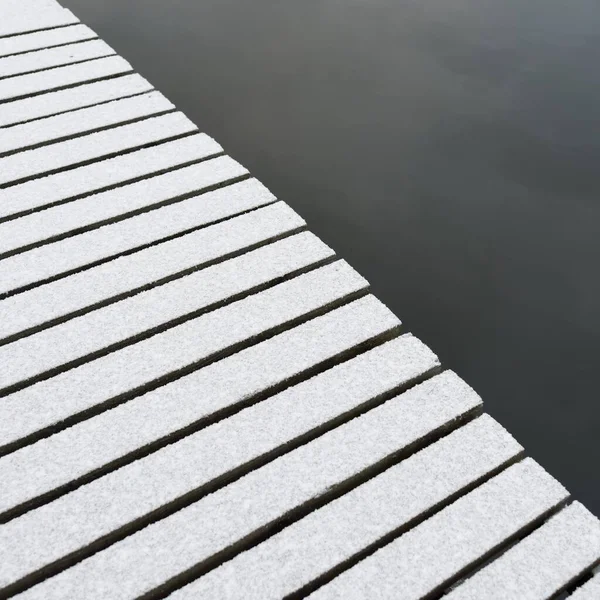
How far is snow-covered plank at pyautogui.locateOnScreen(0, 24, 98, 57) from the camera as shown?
202 cm

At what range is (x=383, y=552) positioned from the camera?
107 cm

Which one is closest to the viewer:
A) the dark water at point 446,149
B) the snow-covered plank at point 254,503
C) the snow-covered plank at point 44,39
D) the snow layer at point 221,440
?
the snow-covered plank at point 254,503

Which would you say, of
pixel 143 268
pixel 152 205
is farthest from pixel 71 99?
pixel 143 268

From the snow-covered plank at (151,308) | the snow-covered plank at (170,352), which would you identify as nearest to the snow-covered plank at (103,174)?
the snow-covered plank at (151,308)

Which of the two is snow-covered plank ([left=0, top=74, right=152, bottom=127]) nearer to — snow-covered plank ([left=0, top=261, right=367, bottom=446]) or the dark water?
the dark water

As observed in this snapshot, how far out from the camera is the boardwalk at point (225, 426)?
1.04 metres

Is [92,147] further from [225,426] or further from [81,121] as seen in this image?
[225,426]

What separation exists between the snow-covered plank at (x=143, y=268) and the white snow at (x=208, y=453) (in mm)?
310

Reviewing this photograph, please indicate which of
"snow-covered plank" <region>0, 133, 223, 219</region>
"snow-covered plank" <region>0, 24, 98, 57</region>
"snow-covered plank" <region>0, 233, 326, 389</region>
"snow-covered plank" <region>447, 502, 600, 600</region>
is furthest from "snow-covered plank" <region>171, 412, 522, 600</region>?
"snow-covered plank" <region>0, 24, 98, 57</region>

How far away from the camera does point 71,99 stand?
1.86m

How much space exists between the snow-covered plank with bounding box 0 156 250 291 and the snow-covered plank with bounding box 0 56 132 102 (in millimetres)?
Answer: 497

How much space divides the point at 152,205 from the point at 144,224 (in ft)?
0.23

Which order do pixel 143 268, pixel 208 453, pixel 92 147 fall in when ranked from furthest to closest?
pixel 92 147 → pixel 143 268 → pixel 208 453

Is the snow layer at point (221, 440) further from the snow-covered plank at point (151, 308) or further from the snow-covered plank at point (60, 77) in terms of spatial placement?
the snow-covered plank at point (60, 77)
